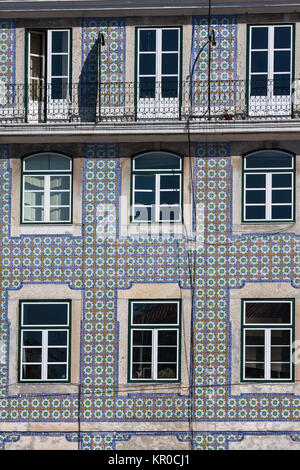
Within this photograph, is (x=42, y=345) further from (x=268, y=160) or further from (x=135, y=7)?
(x=135, y=7)

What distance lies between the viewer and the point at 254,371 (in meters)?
19.9

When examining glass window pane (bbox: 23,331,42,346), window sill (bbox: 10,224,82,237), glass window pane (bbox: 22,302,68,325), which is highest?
window sill (bbox: 10,224,82,237)

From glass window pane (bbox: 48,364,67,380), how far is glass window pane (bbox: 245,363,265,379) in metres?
3.51

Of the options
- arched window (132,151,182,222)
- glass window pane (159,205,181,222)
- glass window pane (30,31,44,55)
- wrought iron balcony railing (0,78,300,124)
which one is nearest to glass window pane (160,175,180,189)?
arched window (132,151,182,222)

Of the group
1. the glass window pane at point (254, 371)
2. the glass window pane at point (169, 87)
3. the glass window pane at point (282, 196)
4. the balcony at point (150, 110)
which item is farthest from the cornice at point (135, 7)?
the glass window pane at point (254, 371)

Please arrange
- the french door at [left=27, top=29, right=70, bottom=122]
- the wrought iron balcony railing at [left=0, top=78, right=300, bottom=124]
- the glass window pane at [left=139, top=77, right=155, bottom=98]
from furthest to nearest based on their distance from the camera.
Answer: the french door at [left=27, top=29, right=70, bottom=122] → the glass window pane at [left=139, top=77, right=155, bottom=98] → the wrought iron balcony railing at [left=0, top=78, right=300, bottom=124]

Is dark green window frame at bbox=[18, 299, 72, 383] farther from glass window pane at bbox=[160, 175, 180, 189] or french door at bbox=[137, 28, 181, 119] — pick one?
french door at bbox=[137, 28, 181, 119]

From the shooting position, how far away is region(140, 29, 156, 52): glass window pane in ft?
67.3

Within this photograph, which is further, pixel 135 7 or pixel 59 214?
pixel 59 214

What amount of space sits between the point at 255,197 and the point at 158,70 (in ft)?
10.4

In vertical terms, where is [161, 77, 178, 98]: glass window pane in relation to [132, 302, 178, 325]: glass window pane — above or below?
above

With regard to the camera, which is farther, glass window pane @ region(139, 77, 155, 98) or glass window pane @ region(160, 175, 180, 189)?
glass window pane @ region(139, 77, 155, 98)

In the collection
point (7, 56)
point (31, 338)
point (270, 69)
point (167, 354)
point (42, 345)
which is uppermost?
point (7, 56)

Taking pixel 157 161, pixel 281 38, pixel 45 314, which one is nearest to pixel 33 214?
pixel 45 314
